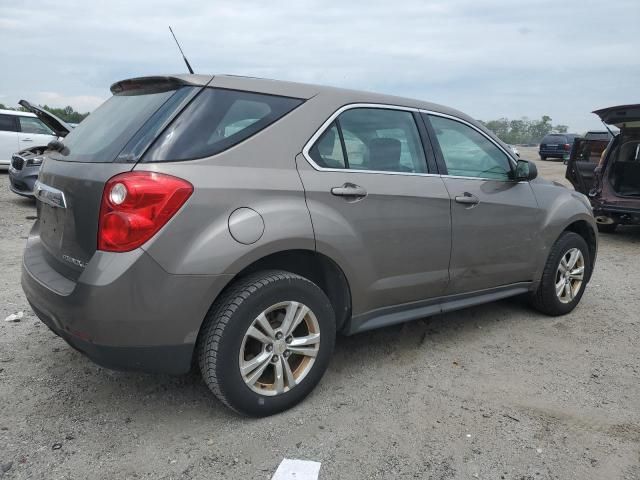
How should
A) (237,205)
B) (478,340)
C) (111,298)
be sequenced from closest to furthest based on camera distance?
1. (111,298)
2. (237,205)
3. (478,340)

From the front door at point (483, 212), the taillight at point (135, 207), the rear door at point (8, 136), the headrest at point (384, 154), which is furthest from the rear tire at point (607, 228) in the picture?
the rear door at point (8, 136)

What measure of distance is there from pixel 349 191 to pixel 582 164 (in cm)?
715

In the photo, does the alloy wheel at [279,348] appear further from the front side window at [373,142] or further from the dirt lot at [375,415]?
the front side window at [373,142]

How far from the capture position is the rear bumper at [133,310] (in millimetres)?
2262

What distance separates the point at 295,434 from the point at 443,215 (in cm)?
160

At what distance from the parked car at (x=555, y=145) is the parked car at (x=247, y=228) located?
27800mm

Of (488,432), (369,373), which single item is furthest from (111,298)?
(488,432)

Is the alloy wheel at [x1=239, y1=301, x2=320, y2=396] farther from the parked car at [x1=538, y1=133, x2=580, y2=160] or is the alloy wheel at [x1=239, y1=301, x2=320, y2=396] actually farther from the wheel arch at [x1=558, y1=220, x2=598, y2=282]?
the parked car at [x1=538, y1=133, x2=580, y2=160]

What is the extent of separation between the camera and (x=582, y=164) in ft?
28.4

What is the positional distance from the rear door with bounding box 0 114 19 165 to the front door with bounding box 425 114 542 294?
12623 mm

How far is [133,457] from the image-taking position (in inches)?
94.0

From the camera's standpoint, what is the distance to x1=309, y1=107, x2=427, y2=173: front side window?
293 centimetres

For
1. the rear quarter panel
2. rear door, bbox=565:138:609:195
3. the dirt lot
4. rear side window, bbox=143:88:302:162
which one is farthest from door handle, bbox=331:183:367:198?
rear door, bbox=565:138:609:195

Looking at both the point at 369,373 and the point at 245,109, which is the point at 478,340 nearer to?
the point at 369,373
